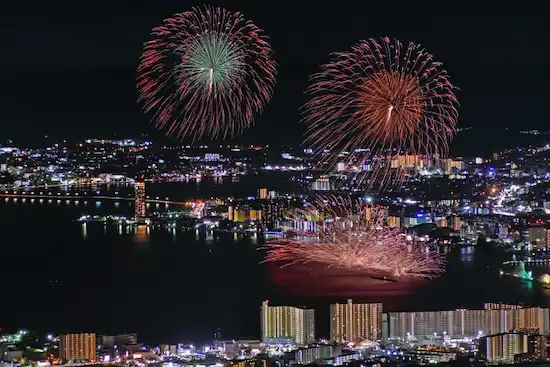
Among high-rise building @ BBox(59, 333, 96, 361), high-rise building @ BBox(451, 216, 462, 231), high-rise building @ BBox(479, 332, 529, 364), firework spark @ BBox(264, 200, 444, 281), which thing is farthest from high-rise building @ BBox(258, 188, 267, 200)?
high-rise building @ BBox(479, 332, 529, 364)

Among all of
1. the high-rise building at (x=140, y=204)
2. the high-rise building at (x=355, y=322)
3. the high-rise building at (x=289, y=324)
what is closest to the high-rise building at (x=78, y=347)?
the high-rise building at (x=289, y=324)

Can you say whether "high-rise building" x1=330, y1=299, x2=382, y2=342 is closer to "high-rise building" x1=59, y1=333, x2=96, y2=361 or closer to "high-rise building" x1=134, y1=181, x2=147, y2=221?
"high-rise building" x1=59, y1=333, x2=96, y2=361

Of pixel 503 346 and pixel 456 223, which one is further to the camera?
pixel 456 223

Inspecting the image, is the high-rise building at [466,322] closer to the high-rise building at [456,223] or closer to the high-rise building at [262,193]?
the high-rise building at [456,223]

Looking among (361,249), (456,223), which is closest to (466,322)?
(361,249)

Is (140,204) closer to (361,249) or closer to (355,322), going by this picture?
(361,249)

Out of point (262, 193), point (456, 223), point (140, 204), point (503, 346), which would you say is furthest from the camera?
point (140, 204)

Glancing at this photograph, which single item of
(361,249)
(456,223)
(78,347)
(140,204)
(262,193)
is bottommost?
(78,347)
